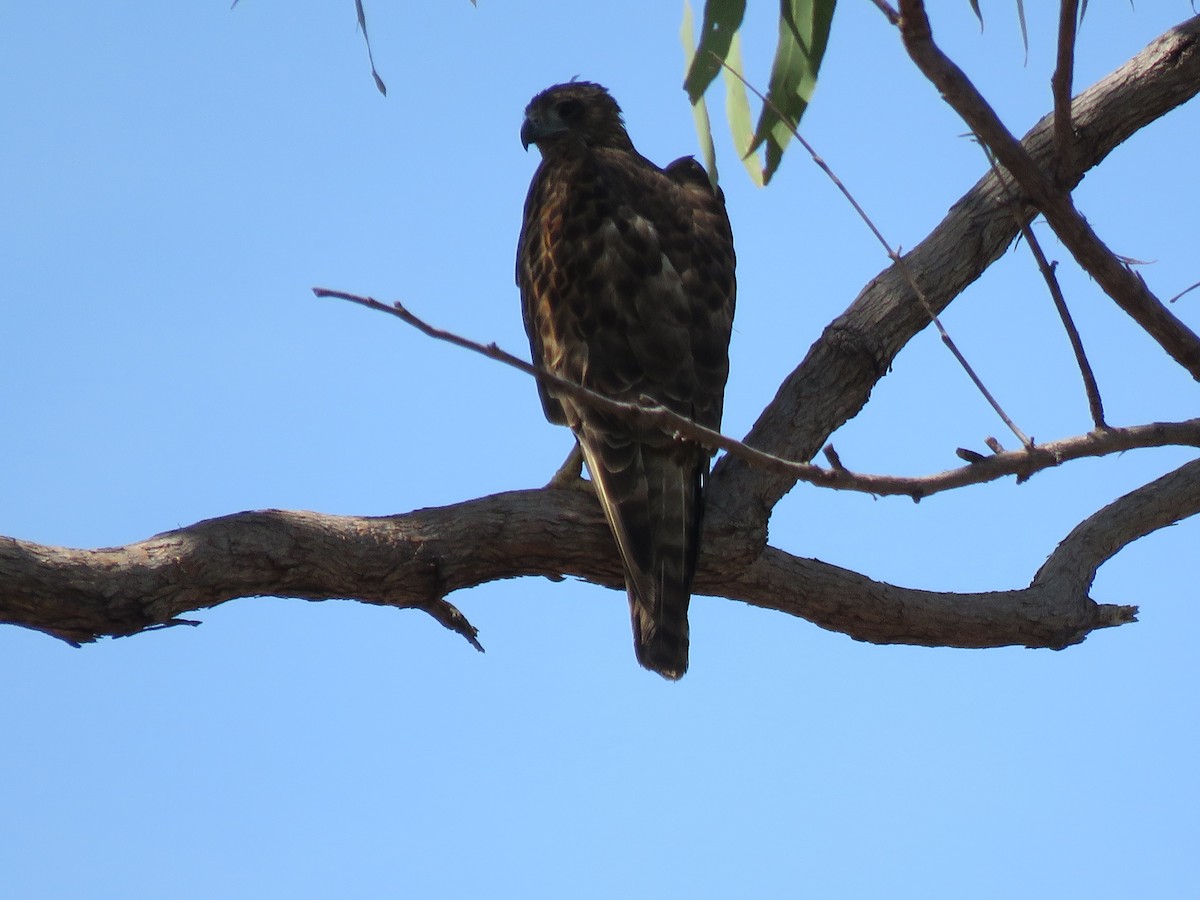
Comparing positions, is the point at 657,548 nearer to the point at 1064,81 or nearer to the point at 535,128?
the point at 1064,81

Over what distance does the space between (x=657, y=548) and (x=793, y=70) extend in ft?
4.25

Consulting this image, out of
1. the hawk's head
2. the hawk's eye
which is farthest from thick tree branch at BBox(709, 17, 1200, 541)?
the hawk's eye

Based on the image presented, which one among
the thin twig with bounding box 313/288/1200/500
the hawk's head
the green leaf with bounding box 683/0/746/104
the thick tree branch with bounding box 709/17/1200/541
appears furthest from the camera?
the hawk's head

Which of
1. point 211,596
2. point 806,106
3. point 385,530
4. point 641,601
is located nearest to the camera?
point 211,596

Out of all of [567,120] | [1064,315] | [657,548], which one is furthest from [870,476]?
[567,120]

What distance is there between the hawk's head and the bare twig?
294 centimetres

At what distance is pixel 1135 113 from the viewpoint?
3.66 metres

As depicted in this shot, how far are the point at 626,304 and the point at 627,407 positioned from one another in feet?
6.47

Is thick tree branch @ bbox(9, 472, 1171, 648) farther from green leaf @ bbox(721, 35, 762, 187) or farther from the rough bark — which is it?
green leaf @ bbox(721, 35, 762, 187)

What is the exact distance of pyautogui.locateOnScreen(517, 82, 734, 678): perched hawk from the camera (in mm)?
3365

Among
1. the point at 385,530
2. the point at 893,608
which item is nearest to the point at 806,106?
the point at 893,608

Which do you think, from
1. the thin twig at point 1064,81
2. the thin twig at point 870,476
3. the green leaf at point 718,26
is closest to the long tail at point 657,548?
the green leaf at point 718,26

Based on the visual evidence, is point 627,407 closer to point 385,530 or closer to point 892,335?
point 385,530

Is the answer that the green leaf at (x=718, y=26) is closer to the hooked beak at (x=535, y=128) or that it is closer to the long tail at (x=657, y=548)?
the long tail at (x=657, y=548)
